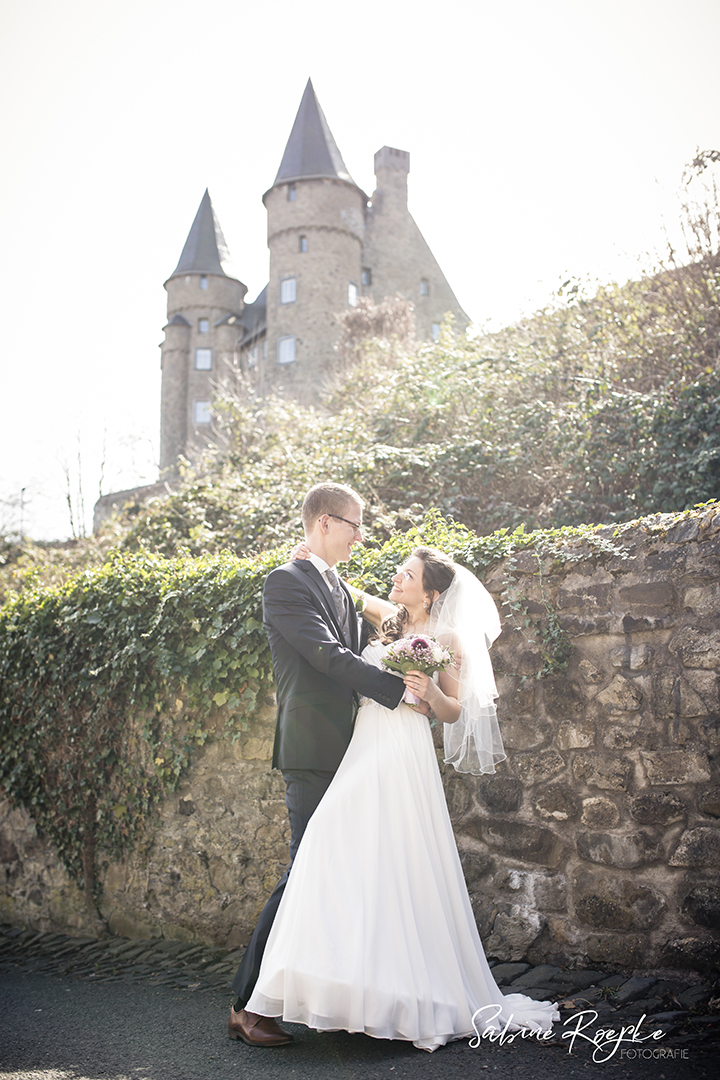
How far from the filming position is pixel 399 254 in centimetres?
4009

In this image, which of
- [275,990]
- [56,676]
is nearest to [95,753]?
[56,676]

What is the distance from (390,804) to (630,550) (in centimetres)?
185

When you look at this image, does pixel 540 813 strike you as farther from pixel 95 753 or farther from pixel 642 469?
pixel 642 469

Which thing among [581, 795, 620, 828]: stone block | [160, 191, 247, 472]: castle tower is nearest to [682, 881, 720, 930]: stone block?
[581, 795, 620, 828]: stone block

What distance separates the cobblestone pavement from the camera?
3.32m

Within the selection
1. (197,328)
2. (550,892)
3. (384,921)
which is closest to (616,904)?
(550,892)

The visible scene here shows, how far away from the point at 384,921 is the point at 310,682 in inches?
43.6

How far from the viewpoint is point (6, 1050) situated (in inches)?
164

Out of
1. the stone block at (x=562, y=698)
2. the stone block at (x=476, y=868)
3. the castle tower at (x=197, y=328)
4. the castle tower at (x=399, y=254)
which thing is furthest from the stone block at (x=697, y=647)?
the castle tower at (x=197, y=328)

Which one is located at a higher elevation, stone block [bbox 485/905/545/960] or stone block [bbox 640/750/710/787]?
stone block [bbox 640/750/710/787]

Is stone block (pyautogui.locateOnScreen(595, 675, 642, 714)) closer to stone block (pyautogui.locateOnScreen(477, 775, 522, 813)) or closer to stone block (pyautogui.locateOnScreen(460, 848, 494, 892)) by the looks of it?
stone block (pyautogui.locateOnScreen(477, 775, 522, 813))

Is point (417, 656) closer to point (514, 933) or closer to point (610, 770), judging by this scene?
point (610, 770)

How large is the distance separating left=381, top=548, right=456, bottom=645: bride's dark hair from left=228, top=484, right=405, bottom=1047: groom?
25cm

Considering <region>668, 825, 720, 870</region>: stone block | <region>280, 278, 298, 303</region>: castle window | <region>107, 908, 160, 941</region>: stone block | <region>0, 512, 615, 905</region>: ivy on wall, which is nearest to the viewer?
<region>668, 825, 720, 870</region>: stone block
